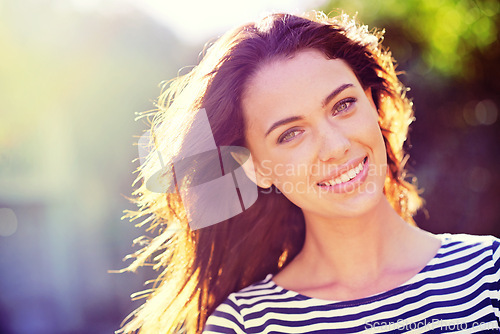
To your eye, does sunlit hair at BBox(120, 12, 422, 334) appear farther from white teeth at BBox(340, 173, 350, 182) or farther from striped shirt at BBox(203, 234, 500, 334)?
white teeth at BBox(340, 173, 350, 182)

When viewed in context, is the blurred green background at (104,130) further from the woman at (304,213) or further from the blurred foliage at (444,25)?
the woman at (304,213)

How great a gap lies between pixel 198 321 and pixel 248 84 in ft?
3.68

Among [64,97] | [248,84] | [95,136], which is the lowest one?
[248,84]

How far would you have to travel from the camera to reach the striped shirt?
1.97 metres

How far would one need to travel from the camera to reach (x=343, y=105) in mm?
2135

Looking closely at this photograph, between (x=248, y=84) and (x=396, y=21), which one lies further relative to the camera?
(x=396, y=21)

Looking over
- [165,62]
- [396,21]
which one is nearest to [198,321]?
[396,21]

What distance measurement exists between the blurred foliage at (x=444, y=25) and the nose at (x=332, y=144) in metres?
2.71

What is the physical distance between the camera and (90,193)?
5785mm

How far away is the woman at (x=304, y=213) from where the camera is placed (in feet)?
6.74

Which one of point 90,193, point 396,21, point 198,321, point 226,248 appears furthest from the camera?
point 90,193

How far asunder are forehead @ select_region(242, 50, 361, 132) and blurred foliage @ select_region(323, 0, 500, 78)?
2.47m

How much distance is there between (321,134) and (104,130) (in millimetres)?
4369

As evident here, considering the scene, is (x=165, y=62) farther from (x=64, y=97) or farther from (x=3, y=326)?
(x=3, y=326)
